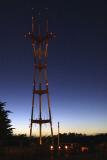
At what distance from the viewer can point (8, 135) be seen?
5825 centimetres

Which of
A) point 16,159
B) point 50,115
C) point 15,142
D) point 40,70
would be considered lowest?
point 16,159

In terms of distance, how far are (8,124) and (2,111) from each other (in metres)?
2.59

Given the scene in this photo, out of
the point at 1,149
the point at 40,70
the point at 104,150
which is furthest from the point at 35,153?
the point at 40,70

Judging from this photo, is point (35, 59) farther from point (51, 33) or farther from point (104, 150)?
point (104, 150)

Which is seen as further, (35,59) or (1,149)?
(35,59)

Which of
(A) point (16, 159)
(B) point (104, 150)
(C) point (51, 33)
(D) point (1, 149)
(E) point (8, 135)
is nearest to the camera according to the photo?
(A) point (16, 159)

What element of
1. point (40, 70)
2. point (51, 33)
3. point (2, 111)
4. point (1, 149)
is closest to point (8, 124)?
point (2, 111)

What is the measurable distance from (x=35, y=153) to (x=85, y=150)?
1303 centimetres

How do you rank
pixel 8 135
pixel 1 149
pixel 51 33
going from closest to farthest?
pixel 1 149
pixel 51 33
pixel 8 135

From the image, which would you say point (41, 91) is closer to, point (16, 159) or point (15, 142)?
point (15, 142)

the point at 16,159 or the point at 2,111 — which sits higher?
the point at 2,111

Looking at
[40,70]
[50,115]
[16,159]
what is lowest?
[16,159]

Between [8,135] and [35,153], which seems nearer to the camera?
[35,153]

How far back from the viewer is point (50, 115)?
178 ft
